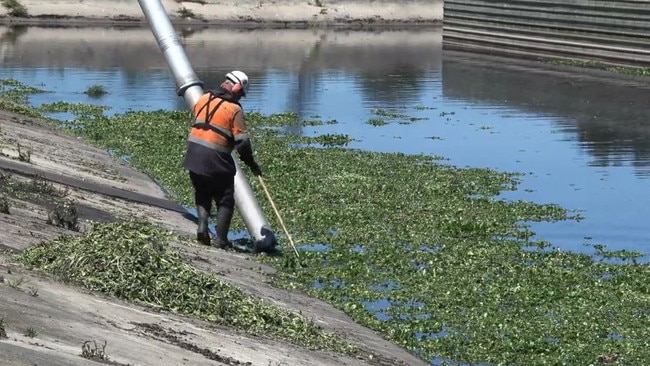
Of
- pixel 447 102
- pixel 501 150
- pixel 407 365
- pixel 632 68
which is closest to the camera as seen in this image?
pixel 407 365

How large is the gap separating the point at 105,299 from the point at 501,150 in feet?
66.4

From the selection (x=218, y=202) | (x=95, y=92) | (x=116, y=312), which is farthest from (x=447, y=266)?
(x=95, y=92)

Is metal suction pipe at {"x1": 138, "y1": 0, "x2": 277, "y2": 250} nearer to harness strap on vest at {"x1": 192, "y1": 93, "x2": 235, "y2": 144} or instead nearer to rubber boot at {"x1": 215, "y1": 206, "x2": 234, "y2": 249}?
rubber boot at {"x1": 215, "y1": 206, "x2": 234, "y2": 249}

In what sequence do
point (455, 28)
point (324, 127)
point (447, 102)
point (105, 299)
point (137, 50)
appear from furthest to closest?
1. point (455, 28)
2. point (137, 50)
3. point (447, 102)
4. point (324, 127)
5. point (105, 299)

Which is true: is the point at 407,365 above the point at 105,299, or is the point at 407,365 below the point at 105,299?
below

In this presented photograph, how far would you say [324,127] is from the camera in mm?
35438

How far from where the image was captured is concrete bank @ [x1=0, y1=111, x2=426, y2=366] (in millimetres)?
9438

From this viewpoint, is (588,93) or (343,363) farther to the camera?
(588,93)

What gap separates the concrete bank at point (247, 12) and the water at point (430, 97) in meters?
4.54

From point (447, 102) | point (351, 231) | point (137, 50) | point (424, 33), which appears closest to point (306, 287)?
point (351, 231)

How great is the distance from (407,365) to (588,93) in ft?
109

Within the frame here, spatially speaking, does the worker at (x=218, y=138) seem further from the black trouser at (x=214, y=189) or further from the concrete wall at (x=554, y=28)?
the concrete wall at (x=554, y=28)

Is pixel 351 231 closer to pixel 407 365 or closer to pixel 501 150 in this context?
pixel 407 365

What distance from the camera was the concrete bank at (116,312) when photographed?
944 centimetres
